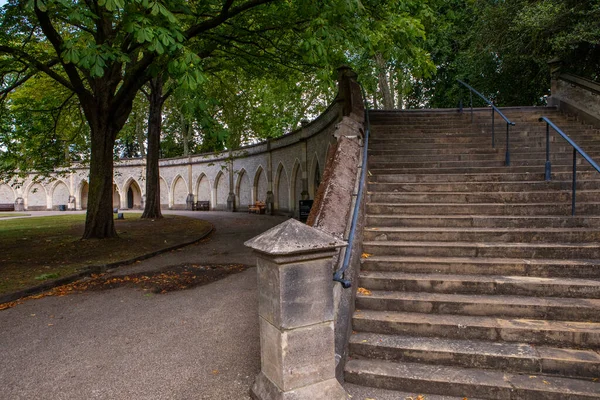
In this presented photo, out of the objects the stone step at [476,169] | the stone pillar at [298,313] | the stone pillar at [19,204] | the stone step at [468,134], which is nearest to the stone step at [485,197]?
the stone step at [476,169]

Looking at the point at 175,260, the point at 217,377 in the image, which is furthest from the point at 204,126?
the point at 217,377

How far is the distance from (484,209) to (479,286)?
1774mm

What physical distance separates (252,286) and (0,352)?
328 centimetres

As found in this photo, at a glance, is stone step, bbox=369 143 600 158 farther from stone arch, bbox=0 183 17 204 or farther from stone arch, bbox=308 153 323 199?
stone arch, bbox=0 183 17 204

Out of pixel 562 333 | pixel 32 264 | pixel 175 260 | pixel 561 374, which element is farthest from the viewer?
pixel 175 260

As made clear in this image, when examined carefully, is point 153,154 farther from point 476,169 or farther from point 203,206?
point 476,169

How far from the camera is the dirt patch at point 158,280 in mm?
6367

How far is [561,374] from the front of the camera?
3070 millimetres

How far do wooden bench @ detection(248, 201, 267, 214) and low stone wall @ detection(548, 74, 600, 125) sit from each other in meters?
17.5

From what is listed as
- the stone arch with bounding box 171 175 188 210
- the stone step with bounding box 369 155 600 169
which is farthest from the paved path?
the stone arch with bounding box 171 175 188 210

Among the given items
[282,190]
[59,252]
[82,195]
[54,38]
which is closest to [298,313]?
[59,252]

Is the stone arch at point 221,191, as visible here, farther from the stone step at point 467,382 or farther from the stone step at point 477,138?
the stone step at point 467,382

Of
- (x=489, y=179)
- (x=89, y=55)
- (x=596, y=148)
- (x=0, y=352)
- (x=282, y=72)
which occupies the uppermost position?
(x=282, y=72)

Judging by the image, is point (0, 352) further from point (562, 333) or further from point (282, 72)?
point (282, 72)
